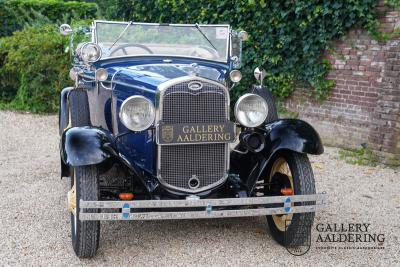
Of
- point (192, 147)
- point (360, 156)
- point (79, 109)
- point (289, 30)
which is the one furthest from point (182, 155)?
point (289, 30)

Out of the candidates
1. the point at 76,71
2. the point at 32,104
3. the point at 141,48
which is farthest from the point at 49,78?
the point at 141,48

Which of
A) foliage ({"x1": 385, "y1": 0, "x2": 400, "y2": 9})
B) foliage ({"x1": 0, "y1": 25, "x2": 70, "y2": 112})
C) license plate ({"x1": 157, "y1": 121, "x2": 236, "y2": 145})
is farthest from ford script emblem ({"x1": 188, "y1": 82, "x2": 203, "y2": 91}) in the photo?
foliage ({"x1": 0, "y1": 25, "x2": 70, "y2": 112})

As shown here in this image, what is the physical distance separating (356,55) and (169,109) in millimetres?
3981

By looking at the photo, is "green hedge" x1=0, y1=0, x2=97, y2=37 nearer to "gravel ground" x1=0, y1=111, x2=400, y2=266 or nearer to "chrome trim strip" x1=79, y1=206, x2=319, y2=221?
"gravel ground" x1=0, y1=111, x2=400, y2=266

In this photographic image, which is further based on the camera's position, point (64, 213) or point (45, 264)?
point (64, 213)

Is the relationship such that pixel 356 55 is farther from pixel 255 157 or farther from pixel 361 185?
pixel 255 157

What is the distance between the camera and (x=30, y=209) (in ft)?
15.0

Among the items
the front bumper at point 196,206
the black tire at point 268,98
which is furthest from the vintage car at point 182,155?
the black tire at point 268,98

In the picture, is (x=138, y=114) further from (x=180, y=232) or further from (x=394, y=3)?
(x=394, y=3)

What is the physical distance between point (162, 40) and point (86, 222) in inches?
81.9

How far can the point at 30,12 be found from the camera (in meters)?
12.7

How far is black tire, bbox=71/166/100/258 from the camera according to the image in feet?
11.2

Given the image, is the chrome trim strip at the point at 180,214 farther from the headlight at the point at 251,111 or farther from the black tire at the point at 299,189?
the headlight at the point at 251,111

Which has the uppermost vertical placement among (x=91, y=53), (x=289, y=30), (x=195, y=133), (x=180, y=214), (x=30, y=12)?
(x=30, y=12)
